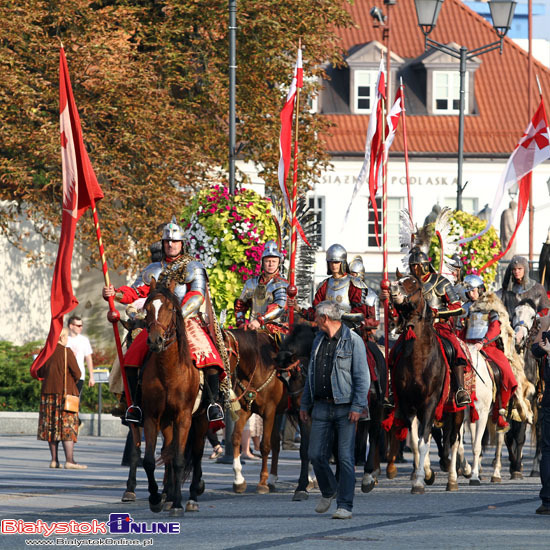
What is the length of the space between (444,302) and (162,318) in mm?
4711

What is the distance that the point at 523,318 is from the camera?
19188 mm

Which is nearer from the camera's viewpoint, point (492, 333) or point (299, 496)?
point (299, 496)

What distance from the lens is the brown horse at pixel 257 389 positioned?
15.8 metres

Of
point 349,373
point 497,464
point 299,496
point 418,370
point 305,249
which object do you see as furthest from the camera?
point 305,249

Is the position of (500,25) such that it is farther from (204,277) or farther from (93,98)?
(204,277)

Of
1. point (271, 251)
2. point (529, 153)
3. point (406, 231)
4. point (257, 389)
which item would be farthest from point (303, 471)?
point (529, 153)

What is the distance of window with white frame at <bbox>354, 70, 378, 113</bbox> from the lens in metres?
55.7

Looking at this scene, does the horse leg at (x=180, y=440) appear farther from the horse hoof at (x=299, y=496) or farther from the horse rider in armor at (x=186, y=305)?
the horse hoof at (x=299, y=496)

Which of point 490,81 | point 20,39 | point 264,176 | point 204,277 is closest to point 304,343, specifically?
point 204,277

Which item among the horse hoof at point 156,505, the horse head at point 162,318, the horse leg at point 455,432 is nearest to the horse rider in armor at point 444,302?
the horse leg at point 455,432

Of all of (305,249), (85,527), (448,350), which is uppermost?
(305,249)

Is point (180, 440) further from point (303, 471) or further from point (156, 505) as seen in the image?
point (303, 471)

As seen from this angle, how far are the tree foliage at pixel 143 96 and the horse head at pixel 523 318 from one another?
45.8 ft

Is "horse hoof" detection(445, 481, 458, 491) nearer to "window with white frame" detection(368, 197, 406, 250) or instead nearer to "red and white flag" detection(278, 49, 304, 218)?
"red and white flag" detection(278, 49, 304, 218)
